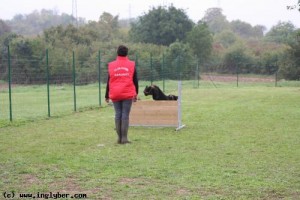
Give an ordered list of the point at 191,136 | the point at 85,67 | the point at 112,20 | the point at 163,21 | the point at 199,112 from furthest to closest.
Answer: the point at 112,20
the point at 163,21
the point at 85,67
the point at 199,112
the point at 191,136

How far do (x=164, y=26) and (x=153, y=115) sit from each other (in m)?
42.7

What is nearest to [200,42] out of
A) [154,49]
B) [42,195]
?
[154,49]

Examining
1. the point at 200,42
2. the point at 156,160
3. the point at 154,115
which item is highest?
the point at 200,42

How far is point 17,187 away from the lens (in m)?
5.62

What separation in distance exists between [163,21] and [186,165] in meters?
47.3

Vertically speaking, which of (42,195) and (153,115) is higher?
(153,115)

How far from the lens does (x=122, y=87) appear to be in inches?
344

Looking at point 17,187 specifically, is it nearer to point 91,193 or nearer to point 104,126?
point 91,193

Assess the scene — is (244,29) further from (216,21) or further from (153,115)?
(153,115)

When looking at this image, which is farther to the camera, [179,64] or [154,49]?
[154,49]

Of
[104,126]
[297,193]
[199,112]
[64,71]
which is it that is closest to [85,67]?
[64,71]

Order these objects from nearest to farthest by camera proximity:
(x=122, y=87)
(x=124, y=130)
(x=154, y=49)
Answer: (x=122, y=87)
(x=124, y=130)
(x=154, y=49)

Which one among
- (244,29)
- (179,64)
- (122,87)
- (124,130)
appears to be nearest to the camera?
(122,87)

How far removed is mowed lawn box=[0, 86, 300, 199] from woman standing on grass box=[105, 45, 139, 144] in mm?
418
